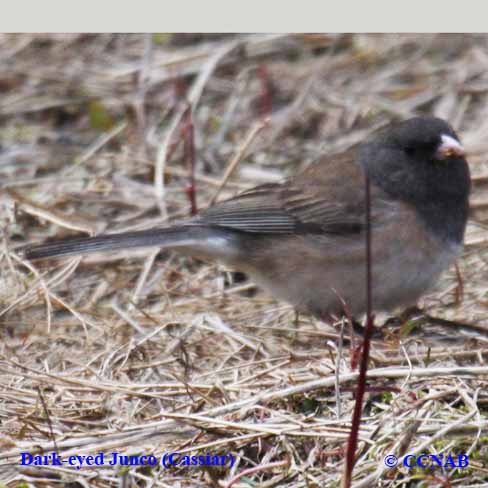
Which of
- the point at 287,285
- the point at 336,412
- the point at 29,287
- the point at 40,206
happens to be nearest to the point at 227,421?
the point at 336,412

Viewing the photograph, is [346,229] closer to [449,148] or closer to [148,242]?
[449,148]

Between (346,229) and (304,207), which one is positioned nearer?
(346,229)

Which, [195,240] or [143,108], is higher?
[143,108]

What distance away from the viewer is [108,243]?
3.61 m

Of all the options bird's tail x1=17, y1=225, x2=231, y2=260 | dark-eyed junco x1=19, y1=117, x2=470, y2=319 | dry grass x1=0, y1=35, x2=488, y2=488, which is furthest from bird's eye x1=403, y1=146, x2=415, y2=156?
bird's tail x1=17, y1=225, x2=231, y2=260

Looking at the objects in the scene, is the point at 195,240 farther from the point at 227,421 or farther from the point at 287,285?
the point at 227,421

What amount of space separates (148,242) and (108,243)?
0.15 metres

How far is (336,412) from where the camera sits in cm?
271

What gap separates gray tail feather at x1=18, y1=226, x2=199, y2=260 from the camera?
141 inches

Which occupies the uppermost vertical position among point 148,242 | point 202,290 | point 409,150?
point 409,150

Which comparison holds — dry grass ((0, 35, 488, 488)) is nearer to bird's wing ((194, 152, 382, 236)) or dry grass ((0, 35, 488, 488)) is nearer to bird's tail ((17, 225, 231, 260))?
bird's tail ((17, 225, 231, 260))

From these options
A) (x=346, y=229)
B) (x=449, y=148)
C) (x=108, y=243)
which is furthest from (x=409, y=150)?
(x=108, y=243)

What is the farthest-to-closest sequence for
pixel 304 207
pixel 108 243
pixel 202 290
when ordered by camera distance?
pixel 202 290, pixel 304 207, pixel 108 243

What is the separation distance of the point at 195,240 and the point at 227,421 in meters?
1.22
